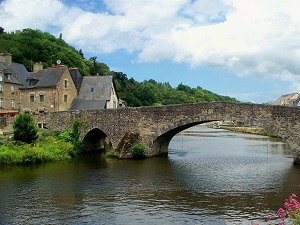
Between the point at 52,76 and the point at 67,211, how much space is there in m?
25.8

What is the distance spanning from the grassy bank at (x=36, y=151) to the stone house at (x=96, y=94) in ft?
28.1

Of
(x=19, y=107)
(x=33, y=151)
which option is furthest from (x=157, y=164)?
(x=19, y=107)

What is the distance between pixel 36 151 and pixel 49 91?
1247 centimetres

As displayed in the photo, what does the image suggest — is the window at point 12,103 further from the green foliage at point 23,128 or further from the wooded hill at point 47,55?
the wooded hill at point 47,55

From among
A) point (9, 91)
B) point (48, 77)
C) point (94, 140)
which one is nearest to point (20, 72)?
point (9, 91)

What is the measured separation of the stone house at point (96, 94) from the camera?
36.7m

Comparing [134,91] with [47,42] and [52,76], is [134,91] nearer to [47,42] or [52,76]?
[47,42]

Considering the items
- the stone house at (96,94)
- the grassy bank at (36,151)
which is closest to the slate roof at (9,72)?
the stone house at (96,94)

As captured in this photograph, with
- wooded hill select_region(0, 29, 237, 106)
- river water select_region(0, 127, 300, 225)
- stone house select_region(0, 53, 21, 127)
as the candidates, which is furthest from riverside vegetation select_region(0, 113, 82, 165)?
wooded hill select_region(0, 29, 237, 106)

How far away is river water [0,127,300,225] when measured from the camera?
12930mm

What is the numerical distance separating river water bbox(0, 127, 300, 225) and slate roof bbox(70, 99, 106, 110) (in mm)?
11402

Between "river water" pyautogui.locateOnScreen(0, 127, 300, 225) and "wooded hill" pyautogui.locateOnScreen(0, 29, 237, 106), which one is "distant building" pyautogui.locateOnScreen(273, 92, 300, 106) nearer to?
"wooded hill" pyautogui.locateOnScreen(0, 29, 237, 106)

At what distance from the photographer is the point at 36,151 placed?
24.9 meters

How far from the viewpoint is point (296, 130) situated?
71.7 feet
